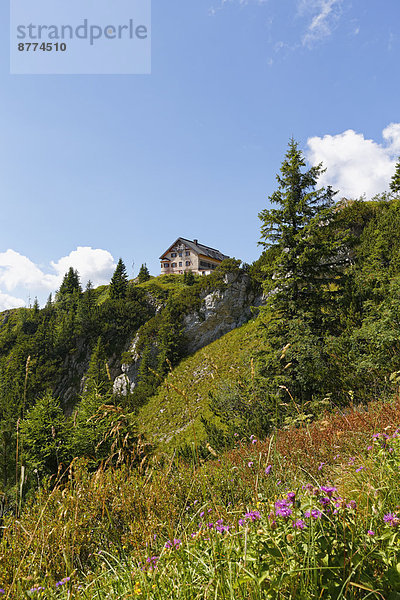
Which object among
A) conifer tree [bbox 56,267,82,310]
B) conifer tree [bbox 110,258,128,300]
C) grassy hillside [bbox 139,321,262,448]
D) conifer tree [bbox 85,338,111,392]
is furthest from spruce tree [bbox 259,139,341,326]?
conifer tree [bbox 56,267,82,310]

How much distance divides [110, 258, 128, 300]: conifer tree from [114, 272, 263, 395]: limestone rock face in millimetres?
16354

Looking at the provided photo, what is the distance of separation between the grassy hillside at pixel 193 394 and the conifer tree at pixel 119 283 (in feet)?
66.2

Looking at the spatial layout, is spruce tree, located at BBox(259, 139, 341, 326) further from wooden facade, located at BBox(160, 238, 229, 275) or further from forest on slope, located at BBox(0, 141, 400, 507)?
wooden facade, located at BBox(160, 238, 229, 275)

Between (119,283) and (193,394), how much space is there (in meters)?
28.6

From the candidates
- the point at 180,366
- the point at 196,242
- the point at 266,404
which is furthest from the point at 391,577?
the point at 196,242

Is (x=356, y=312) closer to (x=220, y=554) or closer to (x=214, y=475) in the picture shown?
(x=214, y=475)

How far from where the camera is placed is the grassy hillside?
19.2 meters

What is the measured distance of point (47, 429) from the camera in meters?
10.5

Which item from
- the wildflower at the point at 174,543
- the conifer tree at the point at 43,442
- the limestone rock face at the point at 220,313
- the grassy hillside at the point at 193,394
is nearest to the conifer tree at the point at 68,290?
the limestone rock face at the point at 220,313

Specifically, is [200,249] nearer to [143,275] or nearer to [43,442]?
[143,275]

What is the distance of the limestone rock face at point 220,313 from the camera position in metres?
30.4

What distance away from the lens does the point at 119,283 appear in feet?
153

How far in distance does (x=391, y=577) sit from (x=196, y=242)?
6860 cm

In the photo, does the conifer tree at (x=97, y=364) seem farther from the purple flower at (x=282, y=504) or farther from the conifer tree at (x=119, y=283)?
the purple flower at (x=282, y=504)
